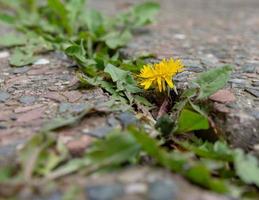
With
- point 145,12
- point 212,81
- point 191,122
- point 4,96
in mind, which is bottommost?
point 4,96

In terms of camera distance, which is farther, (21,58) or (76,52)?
(21,58)

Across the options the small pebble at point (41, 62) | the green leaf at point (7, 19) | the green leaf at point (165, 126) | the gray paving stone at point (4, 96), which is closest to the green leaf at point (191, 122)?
the green leaf at point (165, 126)

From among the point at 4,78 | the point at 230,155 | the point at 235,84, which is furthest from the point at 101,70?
the point at 230,155

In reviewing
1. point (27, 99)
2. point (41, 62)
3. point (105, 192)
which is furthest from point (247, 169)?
point (41, 62)

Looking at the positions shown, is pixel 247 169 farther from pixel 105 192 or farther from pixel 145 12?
pixel 145 12

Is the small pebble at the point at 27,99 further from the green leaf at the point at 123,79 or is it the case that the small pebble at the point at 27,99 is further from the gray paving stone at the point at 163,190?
the gray paving stone at the point at 163,190

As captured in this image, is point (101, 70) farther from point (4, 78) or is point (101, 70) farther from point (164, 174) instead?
point (164, 174)
